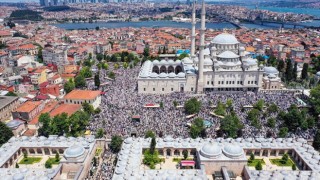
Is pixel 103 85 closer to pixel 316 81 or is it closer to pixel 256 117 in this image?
pixel 256 117

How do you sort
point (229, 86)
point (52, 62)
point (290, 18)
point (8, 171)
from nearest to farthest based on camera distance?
point (8, 171), point (229, 86), point (52, 62), point (290, 18)

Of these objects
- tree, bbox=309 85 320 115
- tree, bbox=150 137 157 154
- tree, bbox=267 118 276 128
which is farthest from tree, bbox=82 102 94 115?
tree, bbox=309 85 320 115

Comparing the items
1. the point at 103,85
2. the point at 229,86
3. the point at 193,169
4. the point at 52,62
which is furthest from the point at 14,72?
the point at 193,169

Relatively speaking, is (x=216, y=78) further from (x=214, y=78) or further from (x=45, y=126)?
(x=45, y=126)

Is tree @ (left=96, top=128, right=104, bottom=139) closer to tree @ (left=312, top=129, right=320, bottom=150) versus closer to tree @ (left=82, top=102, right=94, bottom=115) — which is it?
tree @ (left=82, top=102, right=94, bottom=115)

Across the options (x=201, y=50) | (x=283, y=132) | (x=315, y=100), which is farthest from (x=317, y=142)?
(x=201, y=50)

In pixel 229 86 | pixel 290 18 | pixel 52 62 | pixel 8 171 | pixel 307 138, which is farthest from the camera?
pixel 290 18
